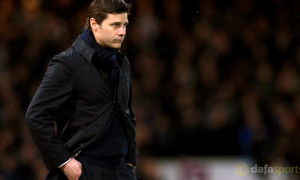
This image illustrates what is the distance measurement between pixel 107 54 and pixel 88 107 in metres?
0.26

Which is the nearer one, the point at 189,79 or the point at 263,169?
the point at 263,169

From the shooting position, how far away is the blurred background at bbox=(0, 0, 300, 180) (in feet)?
19.5

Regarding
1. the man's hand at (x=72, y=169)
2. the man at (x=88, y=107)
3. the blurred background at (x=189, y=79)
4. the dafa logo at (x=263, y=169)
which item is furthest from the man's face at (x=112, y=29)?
the dafa logo at (x=263, y=169)

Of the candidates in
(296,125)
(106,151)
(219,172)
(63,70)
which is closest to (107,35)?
(63,70)

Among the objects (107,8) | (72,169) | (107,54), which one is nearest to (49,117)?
(72,169)

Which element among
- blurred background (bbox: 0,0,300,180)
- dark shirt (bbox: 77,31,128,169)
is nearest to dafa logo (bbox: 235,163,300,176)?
blurred background (bbox: 0,0,300,180)

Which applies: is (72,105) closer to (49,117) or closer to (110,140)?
(49,117)

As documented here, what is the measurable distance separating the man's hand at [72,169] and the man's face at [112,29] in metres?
0.55

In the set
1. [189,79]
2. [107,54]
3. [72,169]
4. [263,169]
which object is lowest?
[263,169]

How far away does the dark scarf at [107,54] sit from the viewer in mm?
2588

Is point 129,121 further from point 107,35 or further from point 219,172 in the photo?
point 219,172

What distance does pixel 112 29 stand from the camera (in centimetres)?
255

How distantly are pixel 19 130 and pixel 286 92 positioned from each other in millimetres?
3147

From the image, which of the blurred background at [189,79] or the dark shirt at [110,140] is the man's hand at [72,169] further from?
the blurred background at [189,79]
